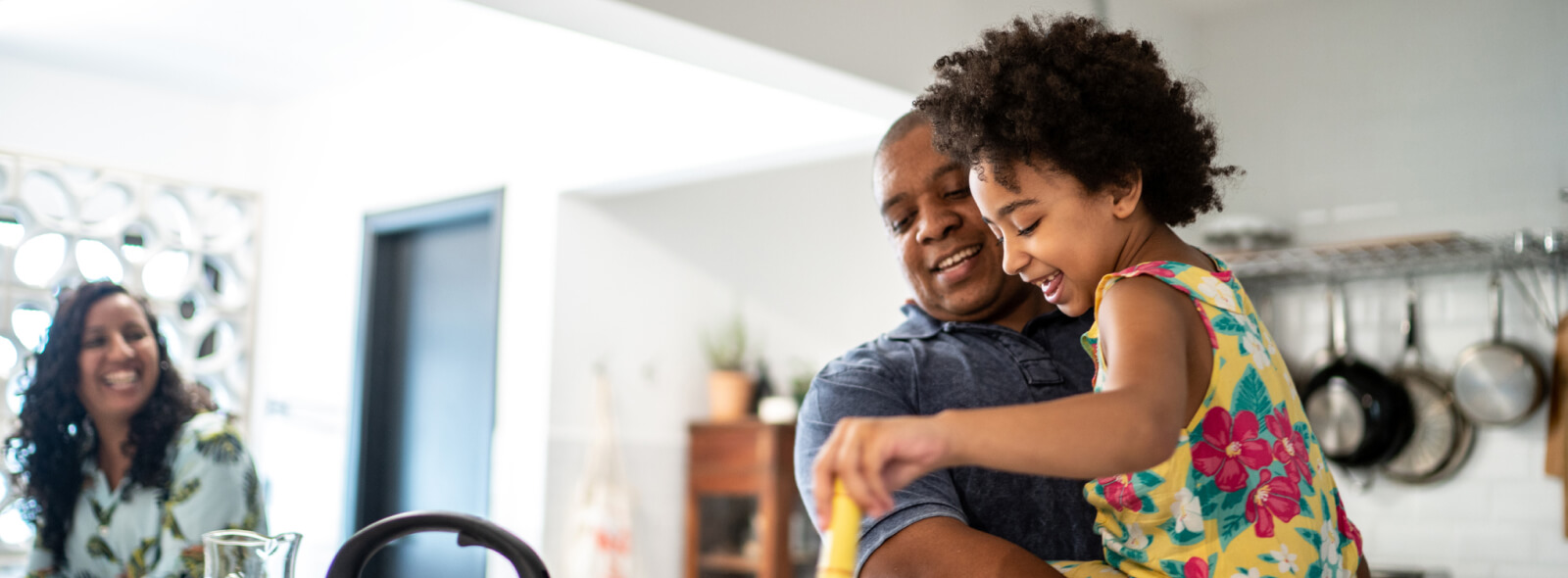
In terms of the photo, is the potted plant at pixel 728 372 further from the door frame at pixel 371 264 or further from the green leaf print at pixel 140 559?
the green leaf print at pixel 140 559

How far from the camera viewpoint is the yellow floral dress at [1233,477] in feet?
2.78

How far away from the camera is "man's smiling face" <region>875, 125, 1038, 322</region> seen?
1.31 meters

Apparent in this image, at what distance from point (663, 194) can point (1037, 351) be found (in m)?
3.20

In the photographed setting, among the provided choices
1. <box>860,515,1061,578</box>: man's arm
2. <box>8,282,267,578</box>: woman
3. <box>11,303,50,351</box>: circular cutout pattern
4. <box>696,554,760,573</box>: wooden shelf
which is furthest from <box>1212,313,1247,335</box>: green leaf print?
<box>11,303,50,351</box>: circular cutout pattern

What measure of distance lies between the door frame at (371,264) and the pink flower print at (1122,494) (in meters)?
3.28

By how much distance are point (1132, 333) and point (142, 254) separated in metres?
4.23

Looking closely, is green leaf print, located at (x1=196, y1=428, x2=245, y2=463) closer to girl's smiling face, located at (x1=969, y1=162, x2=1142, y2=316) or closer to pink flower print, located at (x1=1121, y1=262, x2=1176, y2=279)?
girl's smiling face, located at (x1=969, y1=162, x2=1142, y2=316)

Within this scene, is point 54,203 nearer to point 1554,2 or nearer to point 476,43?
point 476,43

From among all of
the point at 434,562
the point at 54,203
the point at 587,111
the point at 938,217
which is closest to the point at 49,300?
the point at 54,203

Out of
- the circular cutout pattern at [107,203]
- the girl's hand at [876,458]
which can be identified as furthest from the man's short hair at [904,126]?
the circular cutout pattern at [107,203]

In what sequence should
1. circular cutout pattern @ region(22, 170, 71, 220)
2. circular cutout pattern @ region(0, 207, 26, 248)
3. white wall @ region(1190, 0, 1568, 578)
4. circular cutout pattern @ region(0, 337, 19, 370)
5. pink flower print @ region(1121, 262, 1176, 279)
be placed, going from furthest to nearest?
circular cutout pattern @ region(22, 170, 71, 220), circular cutout pattern @ region(0, 207, 26, 248), circular cutout pattern @ region(0, 337, 19, 370), white wall @ region(1190, 0, 1568, 578), pink flower print @ region(1121, 262, 1176, 279)

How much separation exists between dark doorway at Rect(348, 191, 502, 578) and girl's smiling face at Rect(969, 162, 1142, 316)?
3.19 m

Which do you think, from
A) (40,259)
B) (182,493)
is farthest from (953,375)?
(40,259)

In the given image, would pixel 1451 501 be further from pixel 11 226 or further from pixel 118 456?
pixel 11 226
